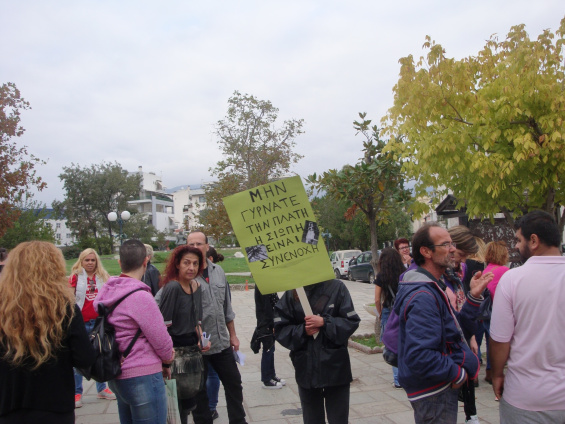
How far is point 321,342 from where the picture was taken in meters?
3.42

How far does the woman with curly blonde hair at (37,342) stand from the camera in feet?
8.82

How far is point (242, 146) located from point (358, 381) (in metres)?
24.3

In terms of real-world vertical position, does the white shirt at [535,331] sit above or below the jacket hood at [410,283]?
below

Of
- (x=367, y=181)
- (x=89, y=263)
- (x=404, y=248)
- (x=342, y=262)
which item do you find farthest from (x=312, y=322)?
(x=342, y=262)

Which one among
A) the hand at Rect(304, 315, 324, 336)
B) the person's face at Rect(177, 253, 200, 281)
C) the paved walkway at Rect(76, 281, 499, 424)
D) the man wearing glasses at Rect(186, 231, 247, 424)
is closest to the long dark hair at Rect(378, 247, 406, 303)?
the paved walkway at Rect(76, 281, 499, 424)

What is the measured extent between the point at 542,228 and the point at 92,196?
69481 millimetres

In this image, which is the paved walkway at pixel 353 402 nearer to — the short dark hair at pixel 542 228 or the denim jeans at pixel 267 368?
the denim jeans at pixel 267 368

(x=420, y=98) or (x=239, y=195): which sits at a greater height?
(x=420, y=98)

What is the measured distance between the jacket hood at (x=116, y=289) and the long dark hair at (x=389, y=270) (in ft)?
10.8

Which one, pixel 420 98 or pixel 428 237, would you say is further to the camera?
pixel 420 98

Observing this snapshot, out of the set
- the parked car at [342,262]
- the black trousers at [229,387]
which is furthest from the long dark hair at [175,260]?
the parked car at [342,262]

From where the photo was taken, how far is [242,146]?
2983cm

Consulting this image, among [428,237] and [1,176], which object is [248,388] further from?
[1,176]

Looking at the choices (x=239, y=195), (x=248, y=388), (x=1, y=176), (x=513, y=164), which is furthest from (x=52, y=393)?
(x=1, y=176)
